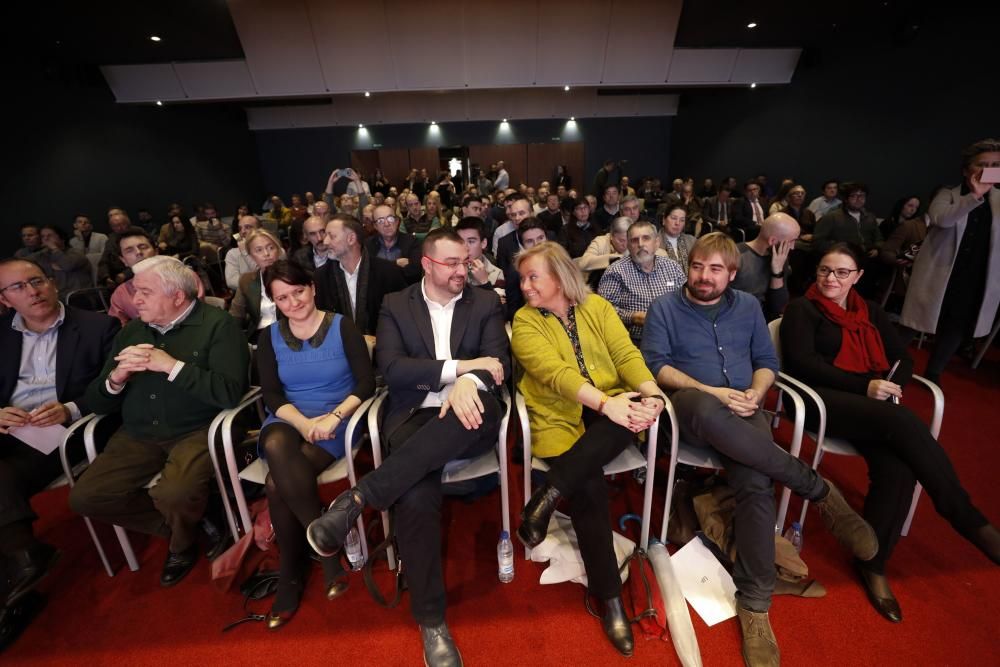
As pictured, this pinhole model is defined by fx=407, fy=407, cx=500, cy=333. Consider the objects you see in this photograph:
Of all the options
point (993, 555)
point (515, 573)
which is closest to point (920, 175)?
point (993, 555)

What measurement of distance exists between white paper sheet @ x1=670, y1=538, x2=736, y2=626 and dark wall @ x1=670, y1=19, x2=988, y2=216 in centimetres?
698

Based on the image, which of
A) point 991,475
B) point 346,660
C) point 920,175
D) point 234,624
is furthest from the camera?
point 920,175

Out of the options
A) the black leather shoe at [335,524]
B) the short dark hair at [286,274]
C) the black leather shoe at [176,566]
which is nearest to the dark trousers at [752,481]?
the black leather shoe at [335,524]

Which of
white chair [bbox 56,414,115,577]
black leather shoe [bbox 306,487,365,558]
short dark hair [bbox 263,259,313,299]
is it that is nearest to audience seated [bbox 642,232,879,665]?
black leather shoe [bbox 306,487,365,558]

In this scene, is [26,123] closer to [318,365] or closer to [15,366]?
[15,366]

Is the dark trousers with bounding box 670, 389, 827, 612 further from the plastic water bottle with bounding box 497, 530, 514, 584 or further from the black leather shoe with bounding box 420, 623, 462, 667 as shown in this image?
the black leather shoe with bounding box 420, 623, 462, 667

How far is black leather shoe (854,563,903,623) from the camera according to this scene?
5.22 feet

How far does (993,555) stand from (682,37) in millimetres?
8764

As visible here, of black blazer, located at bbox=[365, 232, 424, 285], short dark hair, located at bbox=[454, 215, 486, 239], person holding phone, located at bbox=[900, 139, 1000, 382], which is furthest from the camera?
black blazer, located at bbox=[365, 232, 424, 285]

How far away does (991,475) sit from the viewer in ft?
7.51

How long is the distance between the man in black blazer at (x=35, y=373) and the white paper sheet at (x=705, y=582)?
271cm

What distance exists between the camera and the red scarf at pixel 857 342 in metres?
1.97

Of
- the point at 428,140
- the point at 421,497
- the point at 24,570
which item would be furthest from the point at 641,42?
the point at 24,570

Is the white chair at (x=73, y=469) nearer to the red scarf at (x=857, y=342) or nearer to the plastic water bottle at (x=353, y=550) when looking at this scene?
the plastic water bottle at (x=353, y=550)
